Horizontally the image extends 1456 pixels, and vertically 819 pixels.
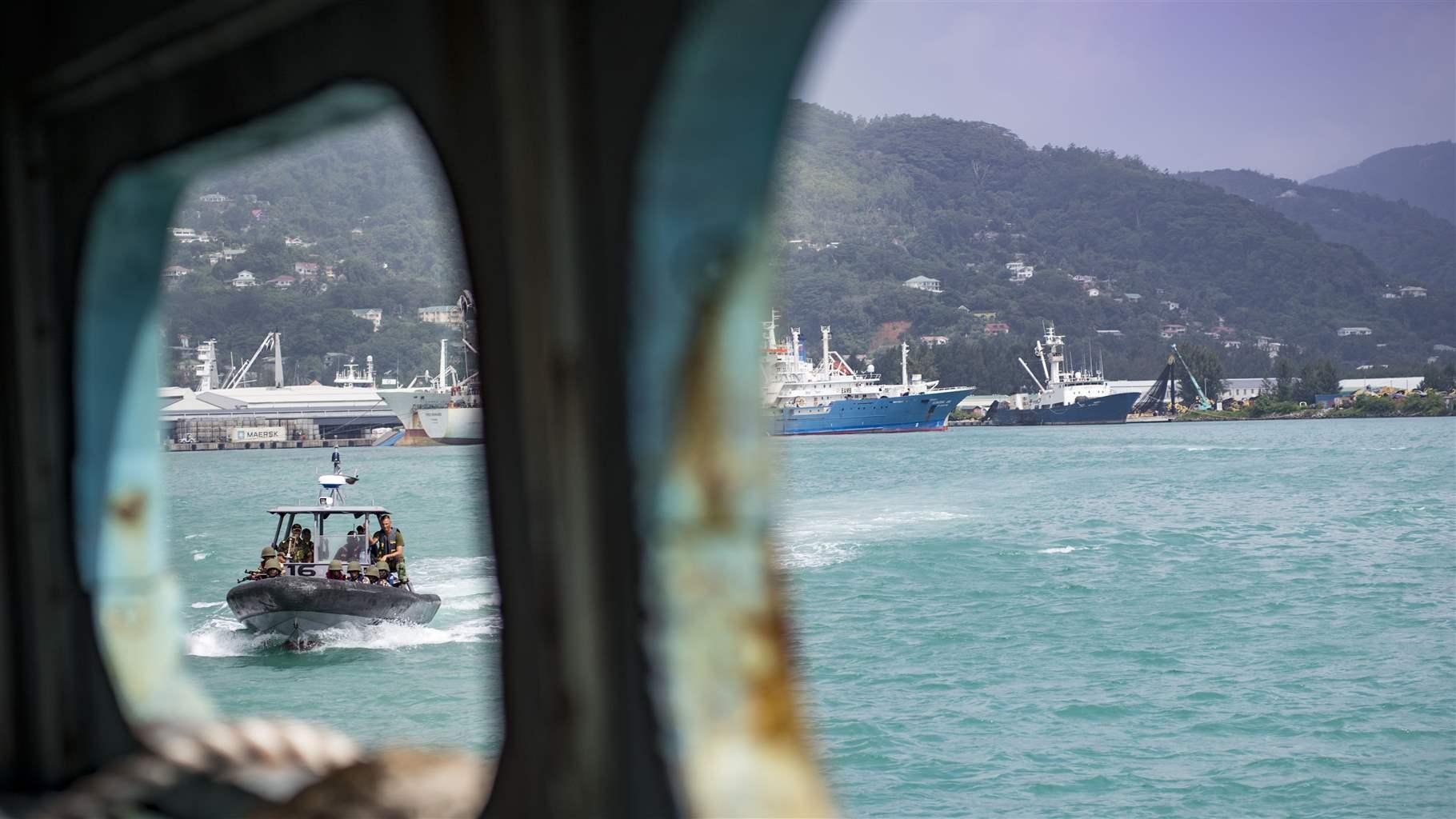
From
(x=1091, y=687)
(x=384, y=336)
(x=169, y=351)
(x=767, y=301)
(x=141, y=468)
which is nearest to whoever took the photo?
(x=767, y=301)

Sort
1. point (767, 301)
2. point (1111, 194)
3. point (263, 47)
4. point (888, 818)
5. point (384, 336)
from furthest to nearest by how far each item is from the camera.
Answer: point (1111, 194) → point (384, 336) → point (888, 818) → point (263, 47) → point (767, 301)

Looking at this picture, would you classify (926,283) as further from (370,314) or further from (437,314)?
(370,314)

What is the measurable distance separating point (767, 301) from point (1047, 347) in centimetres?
5046

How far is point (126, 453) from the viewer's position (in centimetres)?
234

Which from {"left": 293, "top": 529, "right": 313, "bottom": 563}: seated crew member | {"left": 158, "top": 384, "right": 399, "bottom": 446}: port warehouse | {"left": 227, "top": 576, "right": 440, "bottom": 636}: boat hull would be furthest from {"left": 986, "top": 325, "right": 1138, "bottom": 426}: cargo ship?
{"left": 293, "top": 529, "right": 313, "bottom": 563}: seated crew member

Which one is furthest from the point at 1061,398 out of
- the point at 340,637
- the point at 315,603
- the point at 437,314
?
the point at 315,603

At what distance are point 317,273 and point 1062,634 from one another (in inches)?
1291

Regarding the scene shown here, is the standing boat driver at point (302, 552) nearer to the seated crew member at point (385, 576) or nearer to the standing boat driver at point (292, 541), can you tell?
the standing boat driver at point (292, 541)

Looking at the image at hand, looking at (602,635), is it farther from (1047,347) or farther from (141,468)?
(1047,347)

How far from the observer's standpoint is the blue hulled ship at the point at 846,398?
46000 millimetres

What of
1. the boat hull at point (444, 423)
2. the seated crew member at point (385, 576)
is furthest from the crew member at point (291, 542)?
the boat hull at point (444, 423)

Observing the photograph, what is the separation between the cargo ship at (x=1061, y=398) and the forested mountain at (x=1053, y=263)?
2.79ft

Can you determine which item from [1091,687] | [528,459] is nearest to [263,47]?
[528,459]

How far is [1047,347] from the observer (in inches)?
1977
